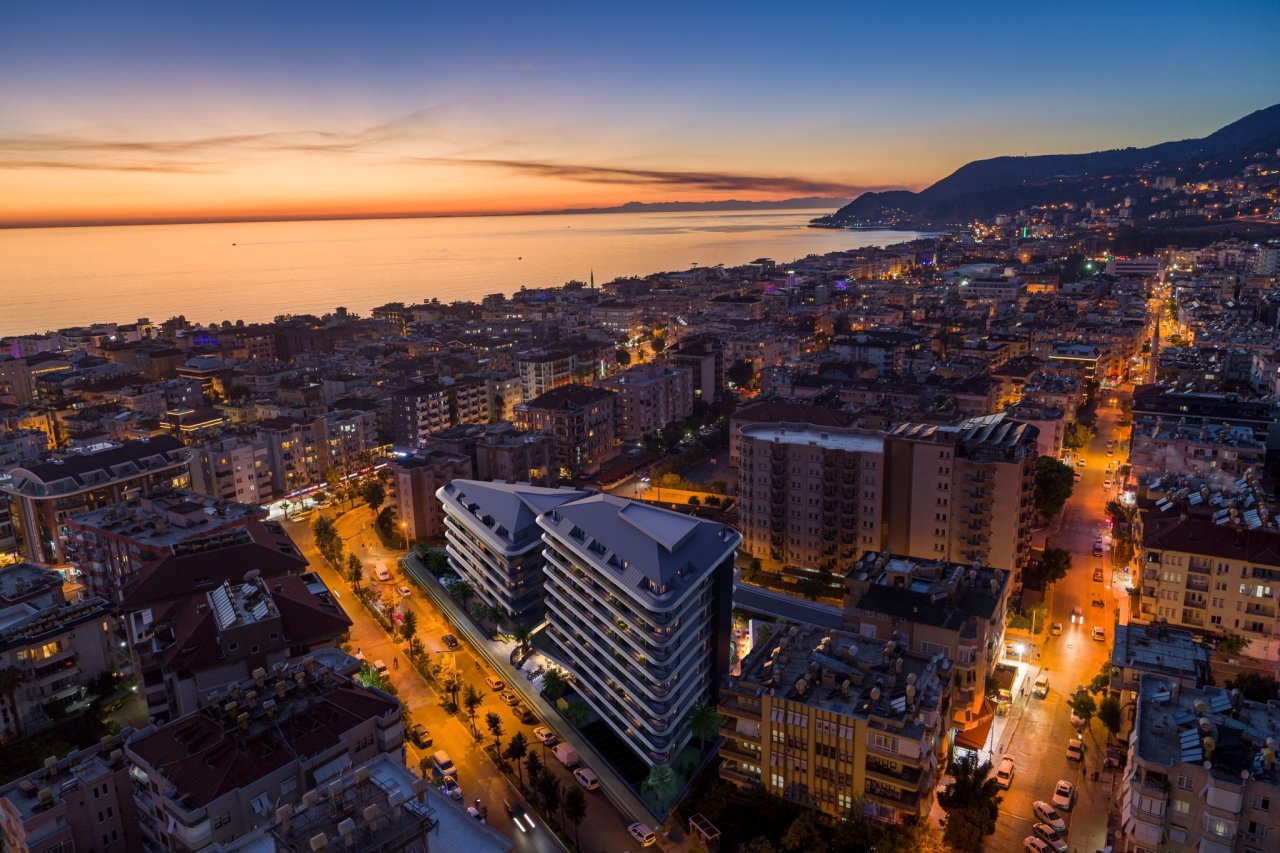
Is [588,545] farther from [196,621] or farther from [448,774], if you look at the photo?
[196,621]

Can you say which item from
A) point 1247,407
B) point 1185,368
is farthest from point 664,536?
Result: point 1185,368

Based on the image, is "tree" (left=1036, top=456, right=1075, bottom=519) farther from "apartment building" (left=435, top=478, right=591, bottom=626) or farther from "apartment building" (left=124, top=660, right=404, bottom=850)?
"apartment building" (left=124, top=660, right=404, bottom=850)

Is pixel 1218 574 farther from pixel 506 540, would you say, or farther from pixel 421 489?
pixel 421 489

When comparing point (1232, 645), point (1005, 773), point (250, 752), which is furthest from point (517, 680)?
point (1232, 645)

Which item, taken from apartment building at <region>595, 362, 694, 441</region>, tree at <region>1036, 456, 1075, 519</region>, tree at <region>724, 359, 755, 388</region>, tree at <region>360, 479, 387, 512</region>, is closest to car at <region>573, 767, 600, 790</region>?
tree at <region>360, 479, 387, 512</region>

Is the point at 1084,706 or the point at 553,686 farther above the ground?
the point at 553,686

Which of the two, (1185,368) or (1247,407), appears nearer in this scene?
(1247,407)

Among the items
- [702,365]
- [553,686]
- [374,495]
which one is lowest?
[553,686]
